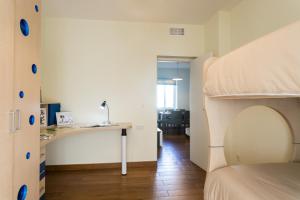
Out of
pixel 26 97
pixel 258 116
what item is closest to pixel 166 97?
pixel 258 116

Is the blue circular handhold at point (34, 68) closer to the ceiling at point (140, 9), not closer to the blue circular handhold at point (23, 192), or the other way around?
the blue circular handhold at point (23, 192)

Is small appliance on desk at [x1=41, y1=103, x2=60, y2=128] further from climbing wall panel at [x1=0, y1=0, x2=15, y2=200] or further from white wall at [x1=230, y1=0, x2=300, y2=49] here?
white wall at [x1=230, y1=0, x2=300, y2=49]

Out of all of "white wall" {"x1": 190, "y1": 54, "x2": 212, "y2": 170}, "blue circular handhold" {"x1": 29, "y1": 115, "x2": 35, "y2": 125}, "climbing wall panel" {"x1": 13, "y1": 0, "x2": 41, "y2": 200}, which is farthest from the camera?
"white wall" {"x1": 190, "y1": 54, "x2": 212, "y2": 170}

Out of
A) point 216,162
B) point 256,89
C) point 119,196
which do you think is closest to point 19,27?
point 256,89

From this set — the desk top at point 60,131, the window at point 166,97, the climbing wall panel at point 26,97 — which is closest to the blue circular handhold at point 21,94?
the climbing wall panel at point 26,97

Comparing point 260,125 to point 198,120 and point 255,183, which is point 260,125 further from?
point 198,120

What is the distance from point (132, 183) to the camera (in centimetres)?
266

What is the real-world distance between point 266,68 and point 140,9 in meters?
2.53

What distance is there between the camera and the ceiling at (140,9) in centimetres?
269

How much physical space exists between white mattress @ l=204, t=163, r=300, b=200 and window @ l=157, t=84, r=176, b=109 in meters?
6.23

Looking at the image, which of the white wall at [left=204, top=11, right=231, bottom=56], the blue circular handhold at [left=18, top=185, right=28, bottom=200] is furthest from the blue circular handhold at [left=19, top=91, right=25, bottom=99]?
the white wall at [left=204, top=11, right=231, bottom=56]

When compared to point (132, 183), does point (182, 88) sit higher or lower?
higher

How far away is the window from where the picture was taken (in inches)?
309

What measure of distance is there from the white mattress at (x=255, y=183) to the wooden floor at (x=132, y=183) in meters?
0.96
